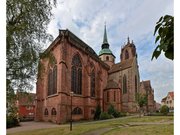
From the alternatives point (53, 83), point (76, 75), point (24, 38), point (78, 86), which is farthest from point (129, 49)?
point (24, 38)

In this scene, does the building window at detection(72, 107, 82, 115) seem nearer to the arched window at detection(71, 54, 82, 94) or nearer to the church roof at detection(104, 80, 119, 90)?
the arched window at detection(71, 54, 82, 94)

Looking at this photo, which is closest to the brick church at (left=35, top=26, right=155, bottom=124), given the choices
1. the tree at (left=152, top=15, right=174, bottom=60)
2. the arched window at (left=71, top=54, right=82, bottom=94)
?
the arched window at (left=71, top=54, right=82, bottom=94)

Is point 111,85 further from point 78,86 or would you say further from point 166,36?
point 166,36

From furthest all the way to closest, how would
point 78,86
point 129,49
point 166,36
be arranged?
point 78,86 → point 129,49 → point 166,36

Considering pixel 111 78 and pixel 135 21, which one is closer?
pixel 135 21

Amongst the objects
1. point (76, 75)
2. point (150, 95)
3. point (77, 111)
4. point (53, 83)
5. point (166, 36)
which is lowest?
point (77, 111)

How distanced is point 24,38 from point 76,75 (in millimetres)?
7991

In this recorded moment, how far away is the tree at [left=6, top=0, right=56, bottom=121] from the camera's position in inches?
113

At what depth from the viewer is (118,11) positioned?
237cm

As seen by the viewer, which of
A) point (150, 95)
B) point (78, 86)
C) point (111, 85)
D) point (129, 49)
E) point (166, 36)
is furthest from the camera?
point (111, 85)

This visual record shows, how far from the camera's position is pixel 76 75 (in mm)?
11125
